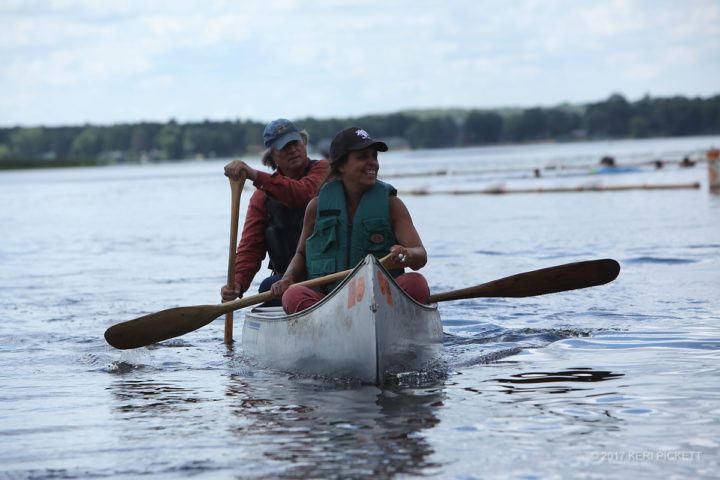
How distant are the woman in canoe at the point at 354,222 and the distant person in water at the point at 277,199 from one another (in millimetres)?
731

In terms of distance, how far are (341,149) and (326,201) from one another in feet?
1.55

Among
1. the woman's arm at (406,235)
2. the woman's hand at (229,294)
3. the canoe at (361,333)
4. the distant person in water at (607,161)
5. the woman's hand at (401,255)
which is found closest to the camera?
the canoe at (361,333)

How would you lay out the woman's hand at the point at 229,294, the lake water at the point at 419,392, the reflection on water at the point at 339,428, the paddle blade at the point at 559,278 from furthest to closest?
1. the woman's hand at the point at 229,294
2. the paddle blade at the point at 559,278
3. the lake water at the point at 419,392
4. the reflection on water at the point at 339,428

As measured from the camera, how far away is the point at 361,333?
6934 mm

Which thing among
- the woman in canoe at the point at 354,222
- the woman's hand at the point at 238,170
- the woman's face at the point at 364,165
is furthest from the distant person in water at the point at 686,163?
the woman's face at the point at 364,165

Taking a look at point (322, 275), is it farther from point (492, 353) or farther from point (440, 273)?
point (440, 273)

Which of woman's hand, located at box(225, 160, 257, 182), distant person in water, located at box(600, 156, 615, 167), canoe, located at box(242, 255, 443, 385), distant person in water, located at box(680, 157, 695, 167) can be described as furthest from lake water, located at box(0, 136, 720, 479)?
distant person in water, located at box(600, 156, 615, 167)

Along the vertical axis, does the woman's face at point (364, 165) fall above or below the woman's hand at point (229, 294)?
above

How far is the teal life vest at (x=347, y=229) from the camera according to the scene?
7492 mm

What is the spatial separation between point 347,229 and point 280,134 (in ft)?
4.68

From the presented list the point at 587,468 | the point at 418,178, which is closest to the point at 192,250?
the point at 587,468

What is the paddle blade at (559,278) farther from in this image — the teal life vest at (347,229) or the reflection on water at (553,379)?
the teal life vest at (347,229)

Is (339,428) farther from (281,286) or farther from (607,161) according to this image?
(607,161)

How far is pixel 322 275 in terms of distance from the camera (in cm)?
779
